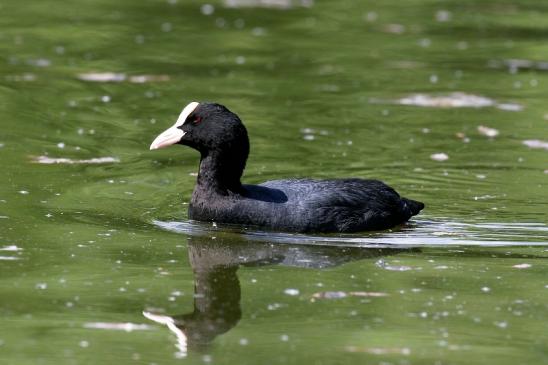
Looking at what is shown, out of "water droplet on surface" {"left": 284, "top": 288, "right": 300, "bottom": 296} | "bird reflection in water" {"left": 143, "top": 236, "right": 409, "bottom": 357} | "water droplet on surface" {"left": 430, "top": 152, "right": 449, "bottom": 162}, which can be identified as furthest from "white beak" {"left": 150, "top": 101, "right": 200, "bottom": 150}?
"water droplet on surface" {"left": 430, "top": 152, "right": 449, "bottom": 162}

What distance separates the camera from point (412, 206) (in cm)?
1057

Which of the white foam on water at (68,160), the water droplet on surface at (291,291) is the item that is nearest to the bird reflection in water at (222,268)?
the water droplet on surface at (291,291)

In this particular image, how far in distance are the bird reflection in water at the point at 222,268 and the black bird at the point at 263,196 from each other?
0.50 meters

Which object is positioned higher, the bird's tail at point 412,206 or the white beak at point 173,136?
the white beak at point 173,136

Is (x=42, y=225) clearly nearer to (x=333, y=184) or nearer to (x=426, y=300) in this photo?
(x=333, y=184)

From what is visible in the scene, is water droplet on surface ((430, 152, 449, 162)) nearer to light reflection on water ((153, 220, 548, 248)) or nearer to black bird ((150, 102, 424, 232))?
black bird ((150, 102, 424, 232))

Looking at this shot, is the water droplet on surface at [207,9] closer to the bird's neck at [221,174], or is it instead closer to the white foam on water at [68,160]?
the white foam on water at [68,160]

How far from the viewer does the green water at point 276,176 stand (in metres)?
7.44

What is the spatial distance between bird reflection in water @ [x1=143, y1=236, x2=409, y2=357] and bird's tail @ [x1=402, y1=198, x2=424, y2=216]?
953 mm

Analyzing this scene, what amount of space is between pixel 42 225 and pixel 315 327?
3257 mm

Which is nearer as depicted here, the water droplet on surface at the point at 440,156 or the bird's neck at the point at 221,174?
the bird's neck at the point at 221,174

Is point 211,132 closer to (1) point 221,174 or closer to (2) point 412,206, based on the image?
(1) point 221,174

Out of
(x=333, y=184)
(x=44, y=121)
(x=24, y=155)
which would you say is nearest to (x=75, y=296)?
(x=333, y=184)

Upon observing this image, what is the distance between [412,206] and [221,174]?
5.10 feet
